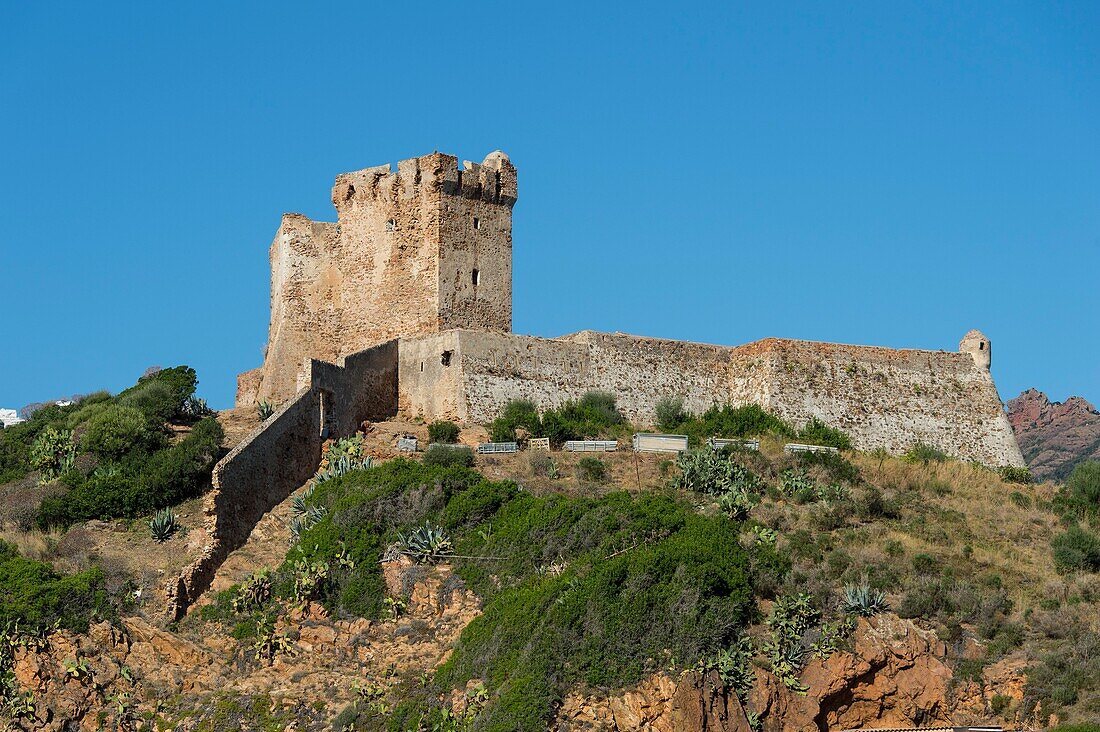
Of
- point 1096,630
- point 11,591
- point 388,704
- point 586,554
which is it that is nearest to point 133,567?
point 11,591

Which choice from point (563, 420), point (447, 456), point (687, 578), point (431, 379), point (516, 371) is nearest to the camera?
point (687, 578)

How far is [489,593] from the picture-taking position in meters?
31.0

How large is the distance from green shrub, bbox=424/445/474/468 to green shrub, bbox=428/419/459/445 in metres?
1.10

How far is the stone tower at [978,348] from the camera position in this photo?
4338 cm

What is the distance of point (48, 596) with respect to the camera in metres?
30.8

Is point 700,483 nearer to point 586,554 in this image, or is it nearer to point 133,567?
point 586,554

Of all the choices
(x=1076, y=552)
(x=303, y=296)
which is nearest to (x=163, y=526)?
(x=303, y=296)

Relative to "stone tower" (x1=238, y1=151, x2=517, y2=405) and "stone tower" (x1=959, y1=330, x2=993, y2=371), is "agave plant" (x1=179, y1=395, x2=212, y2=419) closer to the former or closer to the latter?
"stone tower" (x1=238, y1=151, x2=517, y2=405)

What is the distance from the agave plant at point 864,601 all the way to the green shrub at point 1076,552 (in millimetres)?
4650

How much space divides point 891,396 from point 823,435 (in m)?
2.62

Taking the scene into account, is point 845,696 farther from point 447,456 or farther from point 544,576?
point 447,456

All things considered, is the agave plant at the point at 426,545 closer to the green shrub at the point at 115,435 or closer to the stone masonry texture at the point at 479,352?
the stone masonry texture at the point at 479,352

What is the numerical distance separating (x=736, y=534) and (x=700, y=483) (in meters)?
3.35

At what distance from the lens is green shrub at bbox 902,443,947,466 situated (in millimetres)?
40312
